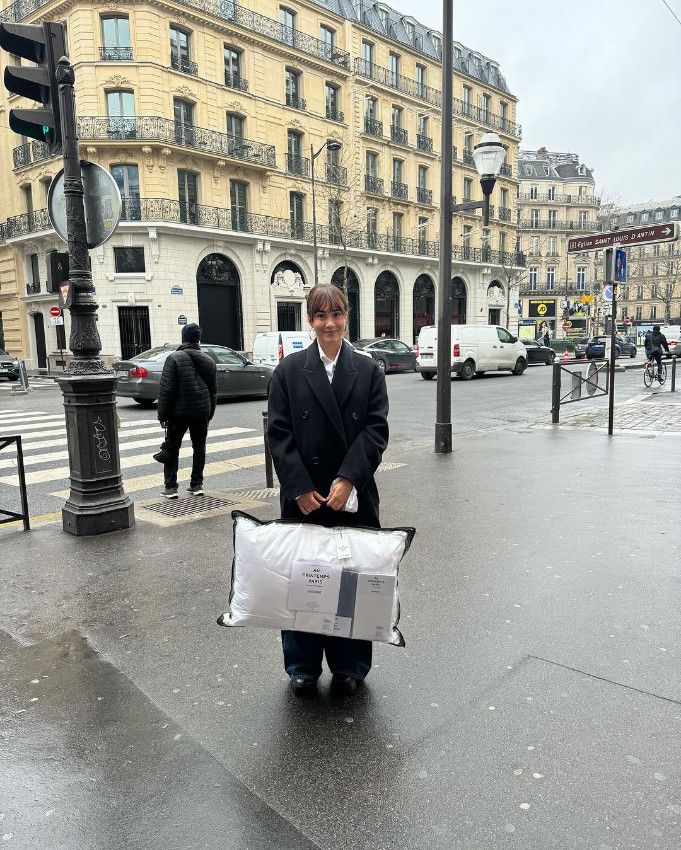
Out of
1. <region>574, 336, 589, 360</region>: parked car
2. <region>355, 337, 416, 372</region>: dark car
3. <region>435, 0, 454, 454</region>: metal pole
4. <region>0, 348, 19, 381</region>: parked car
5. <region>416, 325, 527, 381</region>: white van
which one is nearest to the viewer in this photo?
<region>435, 0, 454, 454</region>: metal pole

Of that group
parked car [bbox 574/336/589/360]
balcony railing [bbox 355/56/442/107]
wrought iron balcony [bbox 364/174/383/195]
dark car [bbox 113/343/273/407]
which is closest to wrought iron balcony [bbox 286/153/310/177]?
wrought iron balcony [bbox 364/174/383/195]

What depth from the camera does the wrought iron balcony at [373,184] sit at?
37.3m

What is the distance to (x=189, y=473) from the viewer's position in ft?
26.3

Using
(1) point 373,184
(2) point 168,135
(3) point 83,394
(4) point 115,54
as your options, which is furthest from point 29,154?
(3) point 83,394

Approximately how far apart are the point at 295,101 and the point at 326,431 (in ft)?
115

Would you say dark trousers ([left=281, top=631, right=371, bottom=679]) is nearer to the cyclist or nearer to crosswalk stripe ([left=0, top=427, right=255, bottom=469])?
crosswalk stripe ([left=0, top=427, right=255, bottom=469])

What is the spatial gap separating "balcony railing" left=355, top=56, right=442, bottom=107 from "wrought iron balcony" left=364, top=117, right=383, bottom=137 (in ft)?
7.67

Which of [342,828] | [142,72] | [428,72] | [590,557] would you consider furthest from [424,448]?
[428,72]

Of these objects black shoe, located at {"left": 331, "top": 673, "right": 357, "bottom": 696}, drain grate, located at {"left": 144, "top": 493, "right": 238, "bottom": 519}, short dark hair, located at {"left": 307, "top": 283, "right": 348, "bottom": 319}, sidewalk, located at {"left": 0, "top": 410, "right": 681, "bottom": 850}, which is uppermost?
short dark hair, located at {"left": 307, "top": 283, "right": 348, "bottom": 319}

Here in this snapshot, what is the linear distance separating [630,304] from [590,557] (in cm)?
10299

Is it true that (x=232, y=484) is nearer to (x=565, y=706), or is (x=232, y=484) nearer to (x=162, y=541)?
(x=162, y=541)

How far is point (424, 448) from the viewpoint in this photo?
30.2 ft

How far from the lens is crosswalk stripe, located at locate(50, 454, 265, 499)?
7184mm

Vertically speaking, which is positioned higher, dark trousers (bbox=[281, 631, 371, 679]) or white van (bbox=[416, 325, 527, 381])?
white van (bbox=[416, 325, 527, 381])
